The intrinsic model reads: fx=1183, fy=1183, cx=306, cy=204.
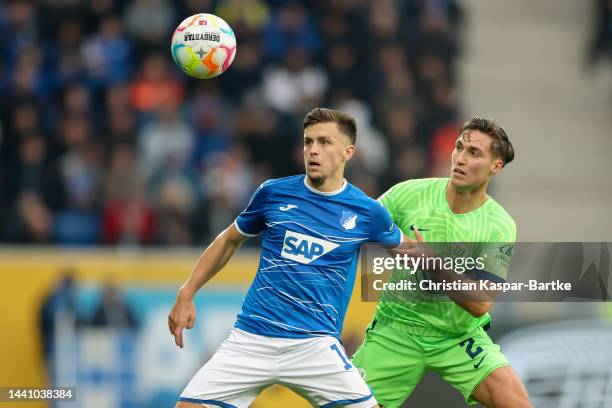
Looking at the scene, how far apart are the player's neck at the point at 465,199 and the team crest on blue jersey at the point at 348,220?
0.94m

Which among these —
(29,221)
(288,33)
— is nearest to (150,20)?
(288,33)

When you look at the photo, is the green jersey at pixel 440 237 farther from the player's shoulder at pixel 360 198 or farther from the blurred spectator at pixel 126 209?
the blurred spectator at pixel 126 209

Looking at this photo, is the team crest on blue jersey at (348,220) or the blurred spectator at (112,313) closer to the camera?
the team crest on blue jersey at (348,220)

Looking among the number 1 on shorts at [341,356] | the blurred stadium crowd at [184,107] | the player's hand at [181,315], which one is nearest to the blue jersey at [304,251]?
the number 1 on shorts at [341,356]

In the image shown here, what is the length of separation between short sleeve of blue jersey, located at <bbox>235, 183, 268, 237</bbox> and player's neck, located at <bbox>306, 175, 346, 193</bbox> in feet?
1.00

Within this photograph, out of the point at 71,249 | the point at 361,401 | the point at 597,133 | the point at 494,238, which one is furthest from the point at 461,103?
the point at 361,401

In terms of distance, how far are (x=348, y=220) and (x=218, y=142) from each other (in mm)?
7052

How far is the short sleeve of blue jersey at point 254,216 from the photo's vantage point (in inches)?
304

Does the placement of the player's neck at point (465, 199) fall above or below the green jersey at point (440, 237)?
above

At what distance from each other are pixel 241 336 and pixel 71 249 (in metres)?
5.34

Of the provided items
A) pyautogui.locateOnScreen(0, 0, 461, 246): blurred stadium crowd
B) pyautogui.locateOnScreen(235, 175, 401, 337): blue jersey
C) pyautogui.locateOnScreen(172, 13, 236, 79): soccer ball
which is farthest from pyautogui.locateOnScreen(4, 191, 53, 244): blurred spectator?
pyautogui.locateOnScreen(235, 175, 401, 337): blue jersey

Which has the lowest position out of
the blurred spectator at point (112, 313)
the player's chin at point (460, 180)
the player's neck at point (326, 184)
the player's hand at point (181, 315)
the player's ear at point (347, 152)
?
the blurred spectator at point (112, 313)

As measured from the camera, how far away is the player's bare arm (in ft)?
24.8

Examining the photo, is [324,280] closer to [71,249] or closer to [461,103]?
[71,249]
